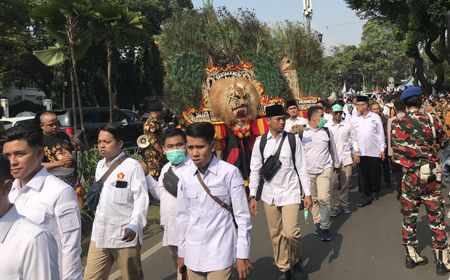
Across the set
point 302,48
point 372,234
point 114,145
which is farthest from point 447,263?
point 302,48

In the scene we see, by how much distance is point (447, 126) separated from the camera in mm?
8258

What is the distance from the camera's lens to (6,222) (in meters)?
1.91

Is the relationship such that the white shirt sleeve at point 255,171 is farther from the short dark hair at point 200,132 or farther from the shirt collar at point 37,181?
the shirt collar at point 37,181

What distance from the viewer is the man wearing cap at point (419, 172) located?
4.80 meters

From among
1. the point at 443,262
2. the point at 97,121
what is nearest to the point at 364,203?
→ the point at 443,262

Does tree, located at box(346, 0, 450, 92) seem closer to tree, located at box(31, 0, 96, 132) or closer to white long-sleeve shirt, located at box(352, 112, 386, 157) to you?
white long-sleeve shirt, located at box(352, 112, 386, 157)

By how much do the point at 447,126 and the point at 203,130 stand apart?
6298mm

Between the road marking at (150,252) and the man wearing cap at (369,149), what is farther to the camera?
the man wearing cap at (369,149)

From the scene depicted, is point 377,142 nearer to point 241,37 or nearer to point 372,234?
point 372,234

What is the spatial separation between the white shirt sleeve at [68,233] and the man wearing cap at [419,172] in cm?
348

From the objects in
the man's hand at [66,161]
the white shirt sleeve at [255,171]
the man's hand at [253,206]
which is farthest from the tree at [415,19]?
the man's hand at [66,161]

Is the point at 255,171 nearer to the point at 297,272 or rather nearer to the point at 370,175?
the point at 297,272

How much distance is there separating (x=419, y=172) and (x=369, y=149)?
140 inches

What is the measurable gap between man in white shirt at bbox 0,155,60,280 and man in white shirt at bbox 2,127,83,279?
0.64m
